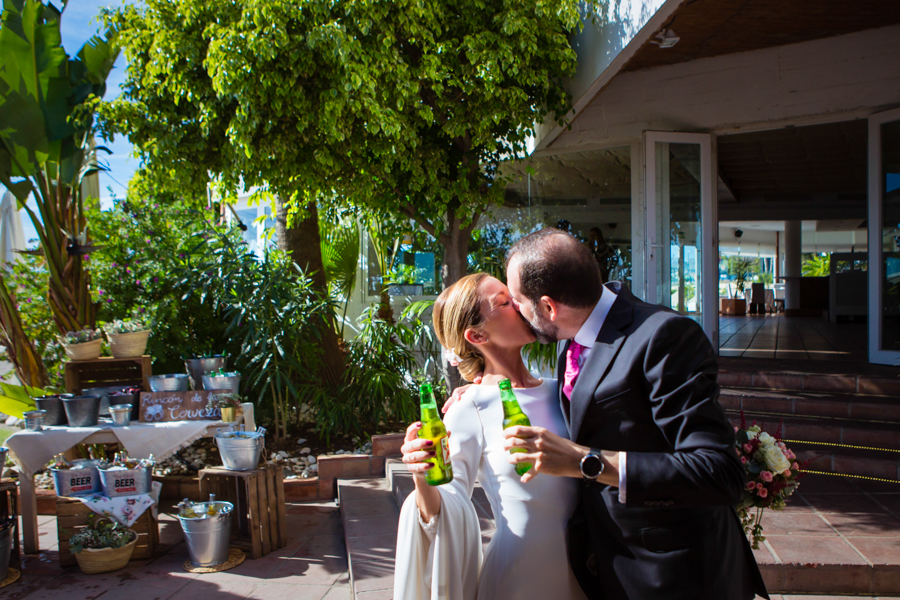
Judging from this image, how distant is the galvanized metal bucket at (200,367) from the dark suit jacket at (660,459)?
370 centimetres

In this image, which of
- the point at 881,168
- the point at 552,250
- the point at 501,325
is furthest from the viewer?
the point at 881,168

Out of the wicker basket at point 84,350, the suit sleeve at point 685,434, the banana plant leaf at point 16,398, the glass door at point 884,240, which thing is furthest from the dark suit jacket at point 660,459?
the glass door at point 884,240

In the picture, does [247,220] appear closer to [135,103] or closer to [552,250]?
[135,103]

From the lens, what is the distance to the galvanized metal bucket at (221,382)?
14.1 feet

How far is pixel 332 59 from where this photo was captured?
396cm

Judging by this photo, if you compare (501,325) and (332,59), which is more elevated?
(332,59)

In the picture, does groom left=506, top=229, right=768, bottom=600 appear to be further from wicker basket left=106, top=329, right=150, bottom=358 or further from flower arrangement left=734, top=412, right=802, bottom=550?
wicker basket left=106, top=329, right=150, bottom=358

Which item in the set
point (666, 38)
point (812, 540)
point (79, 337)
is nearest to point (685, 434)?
point (812, 540)

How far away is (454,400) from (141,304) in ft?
15.5

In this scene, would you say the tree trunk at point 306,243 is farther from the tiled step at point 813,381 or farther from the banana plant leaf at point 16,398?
the tiled step at point 813,381

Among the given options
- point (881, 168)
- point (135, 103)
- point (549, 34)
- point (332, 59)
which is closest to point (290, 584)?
point (332, 59)

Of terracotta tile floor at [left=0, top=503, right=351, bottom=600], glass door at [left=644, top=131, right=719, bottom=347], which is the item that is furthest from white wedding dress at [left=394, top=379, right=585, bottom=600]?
glass door at [left=644, top=131, right=719, bottom=347]

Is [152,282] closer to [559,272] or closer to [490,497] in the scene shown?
[490,497]

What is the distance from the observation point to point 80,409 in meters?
3.89
